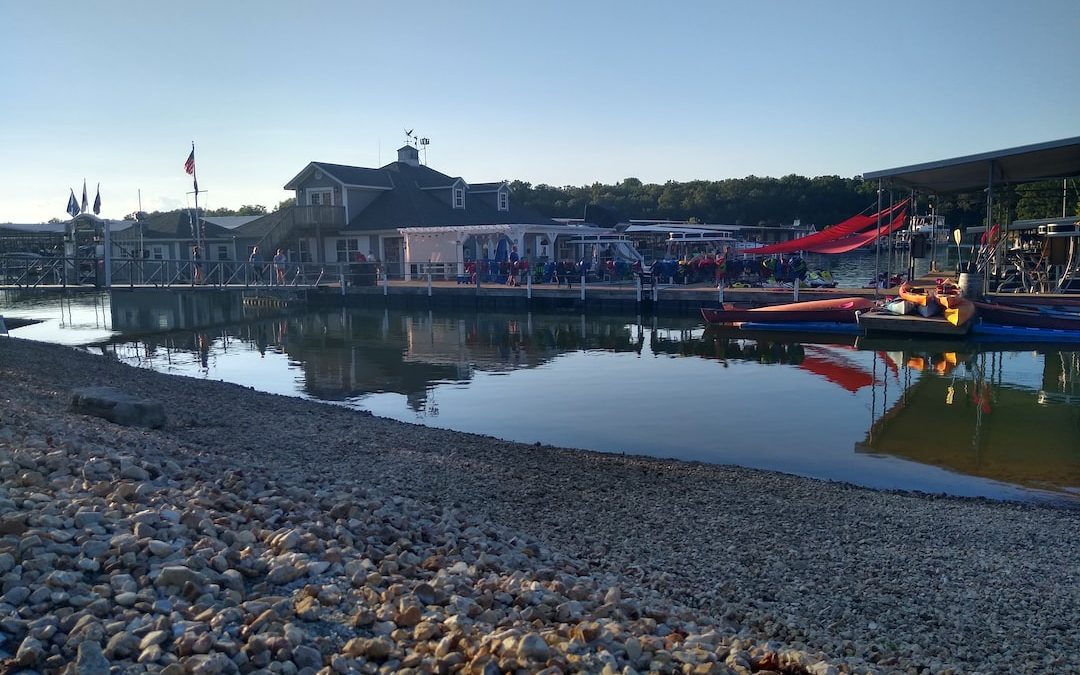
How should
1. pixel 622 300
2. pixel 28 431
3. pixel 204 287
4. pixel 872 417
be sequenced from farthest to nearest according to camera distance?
1. pixel 204 287
2. pixel 622 300
3. pixel 872 417
4. pixel 28 431

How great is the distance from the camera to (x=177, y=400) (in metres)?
13.4

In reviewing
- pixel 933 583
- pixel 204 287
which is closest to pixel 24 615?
pixel 933 583

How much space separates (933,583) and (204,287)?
35.8 m

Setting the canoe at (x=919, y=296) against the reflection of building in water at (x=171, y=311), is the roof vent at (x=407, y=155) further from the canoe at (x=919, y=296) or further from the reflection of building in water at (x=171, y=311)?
the canoe at (x=919, y=296)

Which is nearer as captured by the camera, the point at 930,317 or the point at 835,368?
the point at 835,368

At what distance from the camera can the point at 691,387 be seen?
17.8 metres

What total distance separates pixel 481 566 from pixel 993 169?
23.7 meters

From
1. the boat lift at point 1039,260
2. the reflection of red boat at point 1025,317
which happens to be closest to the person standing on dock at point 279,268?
the boat lift at point 1039,260

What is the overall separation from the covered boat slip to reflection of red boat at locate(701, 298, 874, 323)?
12.2 feet

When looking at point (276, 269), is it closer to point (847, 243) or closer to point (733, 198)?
point (847, 243)

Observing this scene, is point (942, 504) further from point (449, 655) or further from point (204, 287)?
point (204, 287)

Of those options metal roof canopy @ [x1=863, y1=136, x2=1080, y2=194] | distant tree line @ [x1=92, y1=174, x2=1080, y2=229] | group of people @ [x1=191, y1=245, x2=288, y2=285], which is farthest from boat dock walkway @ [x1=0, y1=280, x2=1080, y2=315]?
distant tree line @ [x1=92, y1=174, x2=1080, y2=229]

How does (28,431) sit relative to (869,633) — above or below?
above

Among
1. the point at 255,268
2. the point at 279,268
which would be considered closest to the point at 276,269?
the point at 279,268
